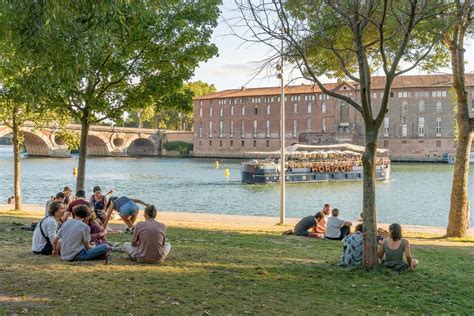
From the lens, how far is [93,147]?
409 feet

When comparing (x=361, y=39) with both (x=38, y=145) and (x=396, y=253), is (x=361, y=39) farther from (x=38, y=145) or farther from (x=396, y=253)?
(x=38, y=145)

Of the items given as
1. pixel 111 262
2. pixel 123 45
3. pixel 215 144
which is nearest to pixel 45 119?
pixel 123 45

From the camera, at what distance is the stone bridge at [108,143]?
10905 centimetres

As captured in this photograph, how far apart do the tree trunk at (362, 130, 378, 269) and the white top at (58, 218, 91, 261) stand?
434 centimetres

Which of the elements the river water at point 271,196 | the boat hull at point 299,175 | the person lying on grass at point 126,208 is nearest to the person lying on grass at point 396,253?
the person lying on grass at point 126,208

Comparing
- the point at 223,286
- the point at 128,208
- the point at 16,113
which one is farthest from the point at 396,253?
the point at 16,113

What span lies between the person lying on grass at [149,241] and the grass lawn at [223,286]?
178 mm

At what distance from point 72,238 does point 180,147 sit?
123 meters

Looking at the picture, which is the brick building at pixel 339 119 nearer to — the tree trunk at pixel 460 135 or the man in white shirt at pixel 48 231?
the tree trunk at pixel 460 135

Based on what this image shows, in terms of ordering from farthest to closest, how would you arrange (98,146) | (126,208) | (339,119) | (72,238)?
(98,146)
(339,119)
(126,208)
(72,238)

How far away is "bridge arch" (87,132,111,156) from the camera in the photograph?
11756 centimetres

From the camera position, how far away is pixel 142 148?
13575 centimetres

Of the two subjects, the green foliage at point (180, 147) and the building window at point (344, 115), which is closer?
the building window at point (344, 115)

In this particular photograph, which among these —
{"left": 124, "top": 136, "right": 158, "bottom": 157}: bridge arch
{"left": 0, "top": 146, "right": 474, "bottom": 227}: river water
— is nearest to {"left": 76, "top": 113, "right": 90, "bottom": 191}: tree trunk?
{"left": 0, "top": 146, "right": 474, "bottom": 227}: river water
